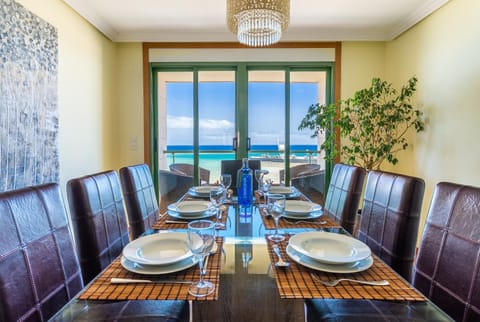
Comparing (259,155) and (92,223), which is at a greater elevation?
(259,155)

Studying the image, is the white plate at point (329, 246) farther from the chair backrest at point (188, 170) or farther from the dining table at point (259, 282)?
Answer: the chair backrest at point (188, 170)

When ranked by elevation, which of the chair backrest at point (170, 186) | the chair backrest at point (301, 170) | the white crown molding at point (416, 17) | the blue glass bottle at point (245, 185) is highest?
the white crown molding at point (416, 17)

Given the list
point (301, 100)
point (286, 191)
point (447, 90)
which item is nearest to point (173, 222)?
point (286, 191)

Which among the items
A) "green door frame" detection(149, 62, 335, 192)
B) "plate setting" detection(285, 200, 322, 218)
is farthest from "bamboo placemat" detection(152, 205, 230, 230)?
"green door frame" detection(149, 62, 335, 192)

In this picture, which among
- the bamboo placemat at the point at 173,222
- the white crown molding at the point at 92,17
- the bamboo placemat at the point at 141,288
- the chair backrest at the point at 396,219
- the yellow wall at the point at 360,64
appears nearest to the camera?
the bamboo placemat at the point at 141,288

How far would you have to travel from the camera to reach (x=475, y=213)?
0.90 m

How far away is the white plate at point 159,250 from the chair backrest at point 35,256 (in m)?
0.22

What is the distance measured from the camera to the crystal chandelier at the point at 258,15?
1.85m

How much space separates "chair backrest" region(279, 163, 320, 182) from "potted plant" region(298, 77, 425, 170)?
16.4 inches

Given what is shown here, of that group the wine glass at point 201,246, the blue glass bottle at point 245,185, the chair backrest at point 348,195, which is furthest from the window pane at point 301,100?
the wine glass at point 201,246

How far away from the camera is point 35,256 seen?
0.88 m

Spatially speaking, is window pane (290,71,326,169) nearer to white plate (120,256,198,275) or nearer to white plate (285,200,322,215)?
white plate (285,200,322,215)

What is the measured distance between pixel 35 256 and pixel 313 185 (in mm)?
3343

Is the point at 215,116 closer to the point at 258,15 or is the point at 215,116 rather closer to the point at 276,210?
the point at 258,15
